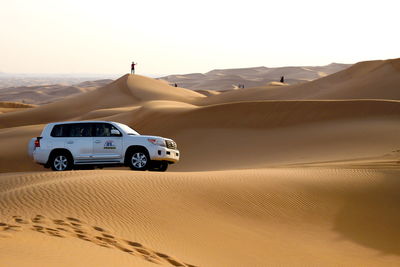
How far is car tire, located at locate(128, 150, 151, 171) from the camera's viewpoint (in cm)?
1628

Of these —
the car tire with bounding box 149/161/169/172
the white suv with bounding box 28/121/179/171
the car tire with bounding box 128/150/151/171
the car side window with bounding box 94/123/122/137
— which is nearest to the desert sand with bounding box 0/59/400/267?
the car tire with bounding box 128/150/151/171

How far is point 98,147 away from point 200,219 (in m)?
5.72

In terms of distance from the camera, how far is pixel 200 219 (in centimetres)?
1140

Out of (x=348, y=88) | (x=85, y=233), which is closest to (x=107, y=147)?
(x=85, y=233)

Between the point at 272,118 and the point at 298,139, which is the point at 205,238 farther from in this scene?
the point at 272,118

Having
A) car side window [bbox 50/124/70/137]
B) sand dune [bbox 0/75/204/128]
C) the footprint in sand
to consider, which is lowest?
the footprint in sand

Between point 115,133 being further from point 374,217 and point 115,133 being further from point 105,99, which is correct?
point 105,99

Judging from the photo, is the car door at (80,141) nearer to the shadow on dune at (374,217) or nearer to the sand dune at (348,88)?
the shadow on dune at (374,217)

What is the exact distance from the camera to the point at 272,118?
33.1 meters

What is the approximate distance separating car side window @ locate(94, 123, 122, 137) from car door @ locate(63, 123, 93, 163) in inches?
6.6

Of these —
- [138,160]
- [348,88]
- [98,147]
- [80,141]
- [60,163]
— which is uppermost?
[348,88]

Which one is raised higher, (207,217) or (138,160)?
(138,160)

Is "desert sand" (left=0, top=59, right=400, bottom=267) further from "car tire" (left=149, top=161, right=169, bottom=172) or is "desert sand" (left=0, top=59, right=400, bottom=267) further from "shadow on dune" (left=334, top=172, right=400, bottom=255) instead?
"car tire" (left=149, top=161, right=169, bottom=172)

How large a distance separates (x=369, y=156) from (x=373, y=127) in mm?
8024
